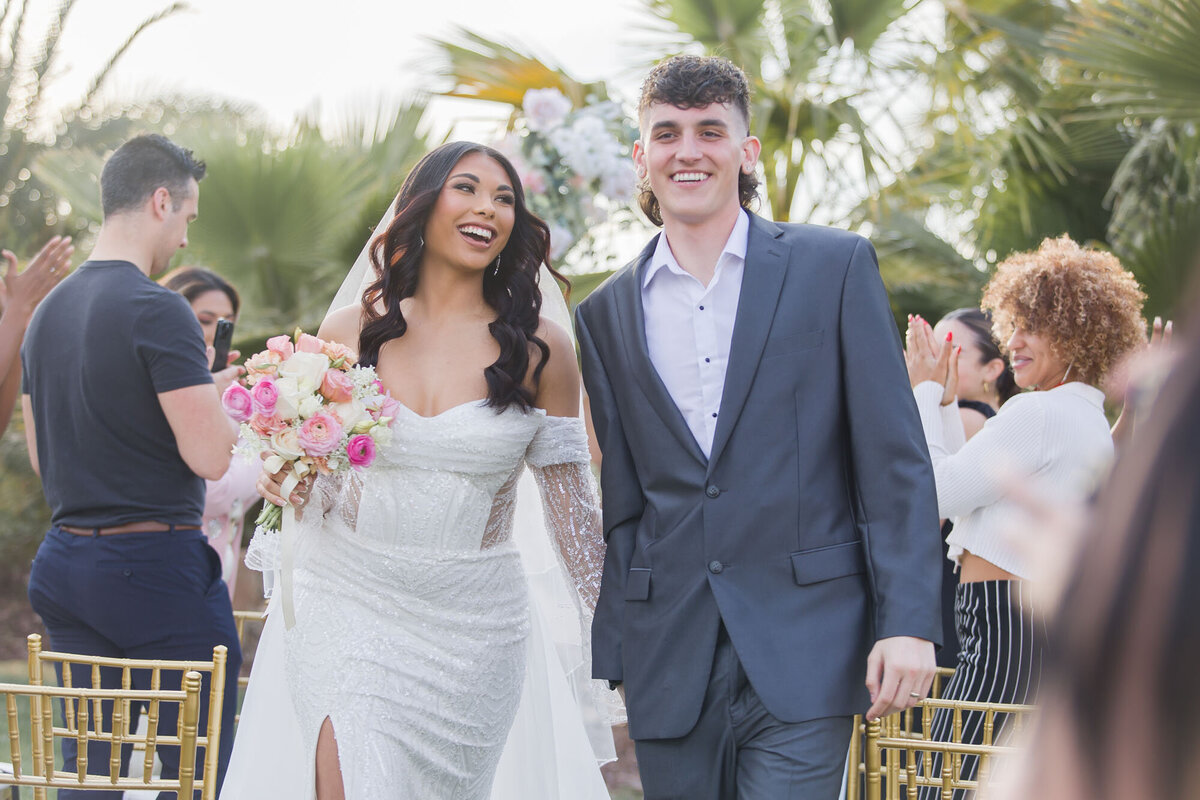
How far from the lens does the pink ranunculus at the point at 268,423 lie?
3.26m

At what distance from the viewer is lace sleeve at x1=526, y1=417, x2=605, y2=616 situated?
3703 millimetres

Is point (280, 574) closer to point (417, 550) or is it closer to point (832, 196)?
point (417, 550)

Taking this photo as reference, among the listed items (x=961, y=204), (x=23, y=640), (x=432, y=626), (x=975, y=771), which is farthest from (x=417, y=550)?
(x=23, y=640)

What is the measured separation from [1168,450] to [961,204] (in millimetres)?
8235

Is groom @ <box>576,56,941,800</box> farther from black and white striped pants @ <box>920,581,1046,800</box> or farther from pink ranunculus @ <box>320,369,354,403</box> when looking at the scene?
black and white striped pants @ <box>920,581,1046,800</box>

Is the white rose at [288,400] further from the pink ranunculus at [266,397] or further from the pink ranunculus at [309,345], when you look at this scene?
the pink ranunculus at [309,345]

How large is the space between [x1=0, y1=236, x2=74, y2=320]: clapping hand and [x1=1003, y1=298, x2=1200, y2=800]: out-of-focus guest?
4.38 metres

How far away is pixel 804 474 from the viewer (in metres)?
2.77

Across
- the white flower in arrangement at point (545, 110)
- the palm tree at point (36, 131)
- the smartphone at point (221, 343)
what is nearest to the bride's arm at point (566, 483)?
the smartphone at point (221, 343)

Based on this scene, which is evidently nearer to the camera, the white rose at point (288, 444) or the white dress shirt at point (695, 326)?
the white dress shirt at point (695, 326)

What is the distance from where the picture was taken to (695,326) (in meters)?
2.95

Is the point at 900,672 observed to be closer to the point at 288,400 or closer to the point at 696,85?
the point at 696,85

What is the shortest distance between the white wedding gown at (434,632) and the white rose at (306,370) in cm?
33

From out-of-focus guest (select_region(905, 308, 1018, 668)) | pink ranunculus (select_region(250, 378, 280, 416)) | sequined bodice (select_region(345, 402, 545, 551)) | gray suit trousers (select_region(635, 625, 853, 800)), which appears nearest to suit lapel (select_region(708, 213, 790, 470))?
gray suit trousers (select_region(635, 625, 853, 800))
